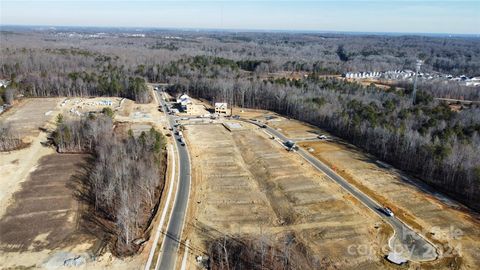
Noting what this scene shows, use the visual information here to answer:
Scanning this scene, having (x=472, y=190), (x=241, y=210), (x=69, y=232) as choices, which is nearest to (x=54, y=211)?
(x=69, y=232)

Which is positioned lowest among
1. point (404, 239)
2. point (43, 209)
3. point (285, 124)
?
point (43, 209)

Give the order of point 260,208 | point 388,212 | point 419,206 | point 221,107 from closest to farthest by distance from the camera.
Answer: point 388,212
point 260,208
point 419,206
point 221,107

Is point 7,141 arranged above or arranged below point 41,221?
above

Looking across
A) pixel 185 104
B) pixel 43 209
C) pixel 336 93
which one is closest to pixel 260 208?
pixel 43 209

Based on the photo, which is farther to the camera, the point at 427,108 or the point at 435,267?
the point at 427,108

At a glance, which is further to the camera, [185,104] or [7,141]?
[185,104]

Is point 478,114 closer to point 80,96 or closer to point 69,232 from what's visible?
point 69,232

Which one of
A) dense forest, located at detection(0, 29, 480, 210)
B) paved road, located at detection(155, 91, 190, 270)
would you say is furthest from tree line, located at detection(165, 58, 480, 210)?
paved road, located at detection(155, 91, 190, 270)

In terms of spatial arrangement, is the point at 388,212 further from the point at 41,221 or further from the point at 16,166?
the point at 16,166
